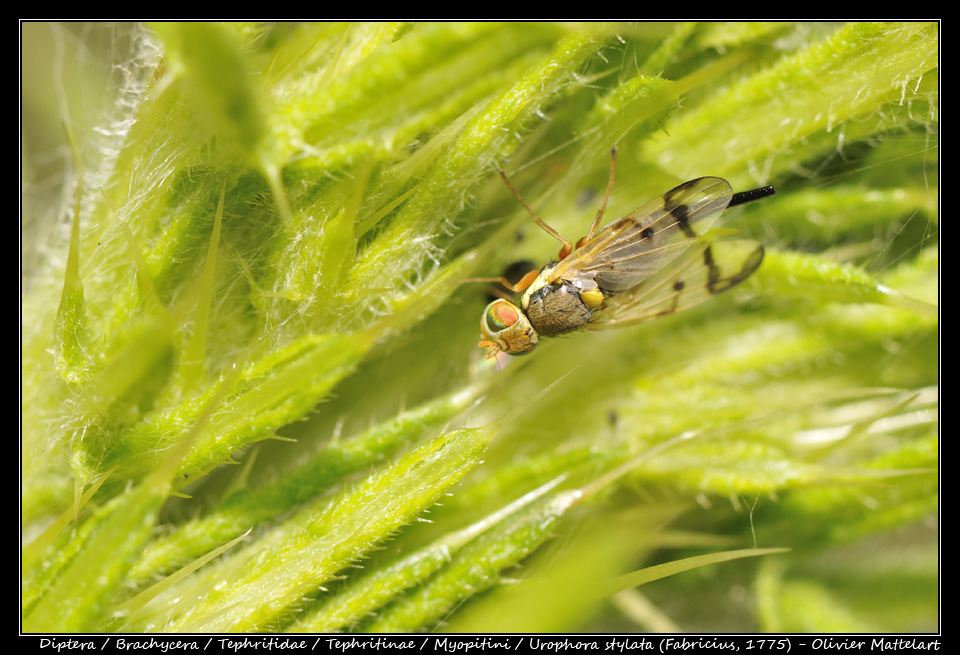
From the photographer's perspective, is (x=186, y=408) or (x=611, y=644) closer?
(x=186, y=408)

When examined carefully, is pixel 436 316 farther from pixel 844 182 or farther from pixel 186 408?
pixel 844 182

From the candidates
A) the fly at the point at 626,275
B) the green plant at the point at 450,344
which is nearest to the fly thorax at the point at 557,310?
the fly at the point at 626,275

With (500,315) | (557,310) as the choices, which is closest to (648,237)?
(557,310)

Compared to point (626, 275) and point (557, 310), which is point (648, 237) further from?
point (557, 310)

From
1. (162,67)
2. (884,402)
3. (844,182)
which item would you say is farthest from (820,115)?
(162,67)

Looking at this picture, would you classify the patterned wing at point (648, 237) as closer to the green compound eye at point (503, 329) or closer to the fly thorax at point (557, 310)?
the fly thorax at point (557, 310)

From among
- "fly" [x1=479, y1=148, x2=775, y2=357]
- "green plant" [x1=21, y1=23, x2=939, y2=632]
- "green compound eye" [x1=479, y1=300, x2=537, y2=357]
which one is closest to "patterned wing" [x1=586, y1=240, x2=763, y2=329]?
"fly" [x1=479, y1=148, x2=775, y2=357]

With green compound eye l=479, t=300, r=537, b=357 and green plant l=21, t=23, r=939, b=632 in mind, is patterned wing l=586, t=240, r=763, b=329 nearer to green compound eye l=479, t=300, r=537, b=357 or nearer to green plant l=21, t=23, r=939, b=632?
green plant l=21, t=23, r=939, b=632

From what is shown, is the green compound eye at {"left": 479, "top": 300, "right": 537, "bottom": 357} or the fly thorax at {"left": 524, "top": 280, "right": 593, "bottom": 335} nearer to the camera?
the green compound eye at {"left": 479, "top": 300, "right": 537, "bottom": 357}
